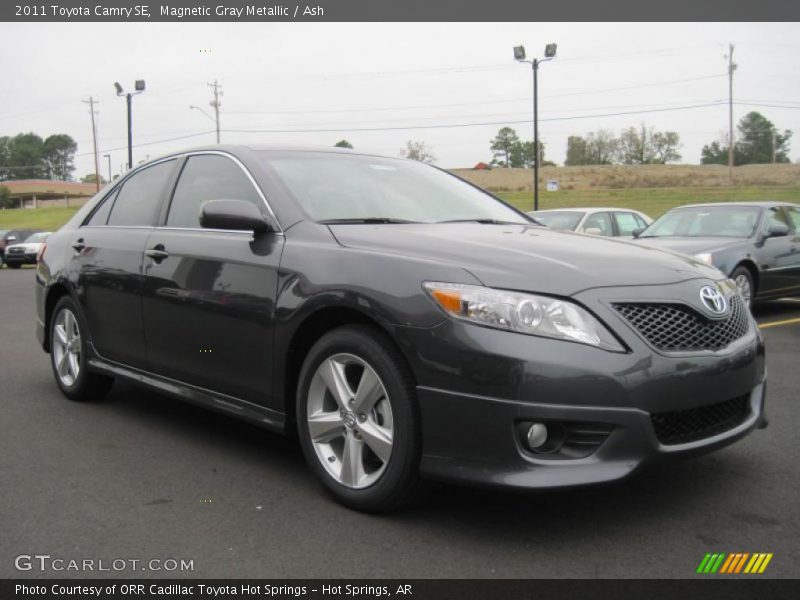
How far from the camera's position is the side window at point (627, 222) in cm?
1393

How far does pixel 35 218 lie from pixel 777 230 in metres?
78.9

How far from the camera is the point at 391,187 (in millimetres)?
4324

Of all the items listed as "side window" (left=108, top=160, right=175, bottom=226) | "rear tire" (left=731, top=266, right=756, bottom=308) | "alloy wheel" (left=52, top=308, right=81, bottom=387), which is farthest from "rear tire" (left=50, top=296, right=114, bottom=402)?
"rear tire" (left=731, top=266, right=756, bottom=308)

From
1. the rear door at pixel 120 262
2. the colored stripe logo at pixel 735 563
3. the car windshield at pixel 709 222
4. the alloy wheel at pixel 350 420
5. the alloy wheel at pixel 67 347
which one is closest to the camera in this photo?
the colored stripe logo at pixel 735 563

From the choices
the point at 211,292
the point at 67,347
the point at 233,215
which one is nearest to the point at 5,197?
the point at 67,347

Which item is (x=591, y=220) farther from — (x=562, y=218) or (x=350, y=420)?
(x=350, y=420)

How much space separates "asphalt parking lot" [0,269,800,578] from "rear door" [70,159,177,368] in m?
0.60

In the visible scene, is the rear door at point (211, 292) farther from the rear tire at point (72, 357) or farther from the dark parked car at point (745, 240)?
the dark parked car at point (745, 240)

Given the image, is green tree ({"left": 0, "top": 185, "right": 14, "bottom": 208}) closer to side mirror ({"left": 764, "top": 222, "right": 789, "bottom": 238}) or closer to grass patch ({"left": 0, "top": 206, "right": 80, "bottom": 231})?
grass patch ({"left": 0, "top": 206, "right": 80, "bottom": 231})

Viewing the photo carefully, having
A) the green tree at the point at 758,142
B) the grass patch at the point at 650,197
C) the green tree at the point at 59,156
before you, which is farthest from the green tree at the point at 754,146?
the green tree at the point at 59,156

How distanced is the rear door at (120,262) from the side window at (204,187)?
0.20 m
